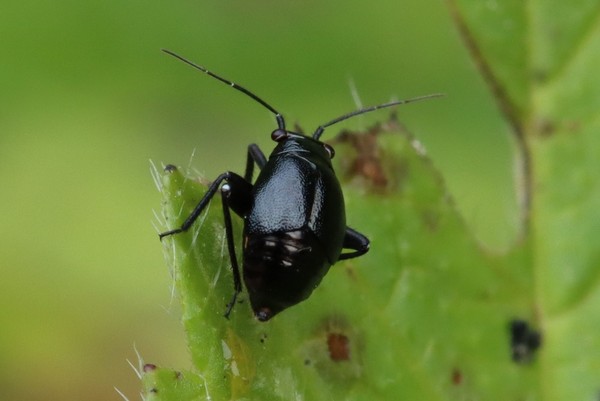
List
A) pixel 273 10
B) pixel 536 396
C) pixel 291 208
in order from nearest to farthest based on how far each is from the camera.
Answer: pixel 291 208
pixel 536 396
pixel 273 10

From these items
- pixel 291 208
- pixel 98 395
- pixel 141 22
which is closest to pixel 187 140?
pixel 141 22

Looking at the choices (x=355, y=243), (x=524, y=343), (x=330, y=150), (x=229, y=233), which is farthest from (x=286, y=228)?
(x=524, y=343)

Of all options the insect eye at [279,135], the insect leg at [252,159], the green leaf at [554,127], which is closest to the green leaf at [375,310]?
the green leaf at [554,127]

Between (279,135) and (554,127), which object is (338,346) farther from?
(554,127)

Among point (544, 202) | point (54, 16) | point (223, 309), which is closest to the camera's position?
point (223, 309)

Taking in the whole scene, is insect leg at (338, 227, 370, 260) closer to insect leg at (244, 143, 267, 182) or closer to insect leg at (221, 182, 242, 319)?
insect leg at (221, 182, 242, 319)

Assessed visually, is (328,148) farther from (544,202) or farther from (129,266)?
(129,266)

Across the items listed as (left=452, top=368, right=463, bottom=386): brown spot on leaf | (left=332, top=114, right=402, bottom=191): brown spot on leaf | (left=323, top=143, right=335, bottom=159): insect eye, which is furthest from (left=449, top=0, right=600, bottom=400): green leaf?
(left=323, top=143, right=335, bottom=159): insect eye
